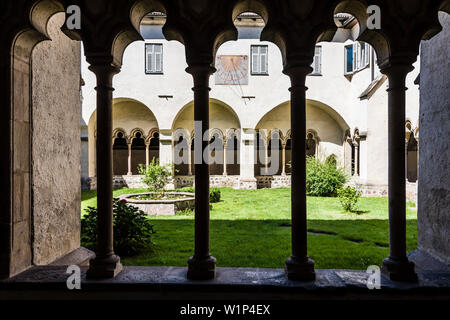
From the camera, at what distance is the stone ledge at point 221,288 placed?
2332 millimetres

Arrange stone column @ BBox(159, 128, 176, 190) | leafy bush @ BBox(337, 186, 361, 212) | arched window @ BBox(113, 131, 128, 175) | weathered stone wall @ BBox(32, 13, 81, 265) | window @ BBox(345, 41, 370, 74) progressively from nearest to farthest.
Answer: weathered stone wall @ BBox(32, 13, 81, 265) → leafy bush @ BBox(337, 186, 361, 212) → window @ BBox(345, 41, 370, 74) → stone column @ BBox(159, 128, 176, 190) → arched window @ BBox(113, 131, 128, 175)

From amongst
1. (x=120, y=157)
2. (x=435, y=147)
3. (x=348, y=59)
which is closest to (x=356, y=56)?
(x=348, y=59)

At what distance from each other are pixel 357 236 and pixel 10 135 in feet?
19.0

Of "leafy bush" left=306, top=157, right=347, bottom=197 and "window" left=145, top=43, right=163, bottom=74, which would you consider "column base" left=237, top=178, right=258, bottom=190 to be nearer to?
"leafy bush" left=306, top=157, right=347, bottom=197

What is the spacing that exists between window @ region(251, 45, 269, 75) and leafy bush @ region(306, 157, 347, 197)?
5135 millimetres

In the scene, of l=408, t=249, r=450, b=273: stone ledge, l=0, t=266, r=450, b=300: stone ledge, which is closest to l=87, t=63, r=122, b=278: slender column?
l=0, t=266, r=450, b=300: stone ledge

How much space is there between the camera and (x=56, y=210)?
9.93ft

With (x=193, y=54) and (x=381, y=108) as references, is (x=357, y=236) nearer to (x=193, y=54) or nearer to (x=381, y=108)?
(x=193, y=54)

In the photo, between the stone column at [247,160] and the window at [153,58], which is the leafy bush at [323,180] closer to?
the stone column at [247,160]

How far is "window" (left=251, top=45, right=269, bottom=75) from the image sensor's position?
1499 centimetres

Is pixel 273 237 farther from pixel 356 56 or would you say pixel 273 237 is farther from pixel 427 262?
pixel 356 56

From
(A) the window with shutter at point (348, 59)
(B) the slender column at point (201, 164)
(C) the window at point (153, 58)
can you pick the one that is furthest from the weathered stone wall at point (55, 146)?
(A) the window with shutter at point (348, 59)

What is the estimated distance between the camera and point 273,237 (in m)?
5.99

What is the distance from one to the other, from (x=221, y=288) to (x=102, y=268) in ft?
3.18
